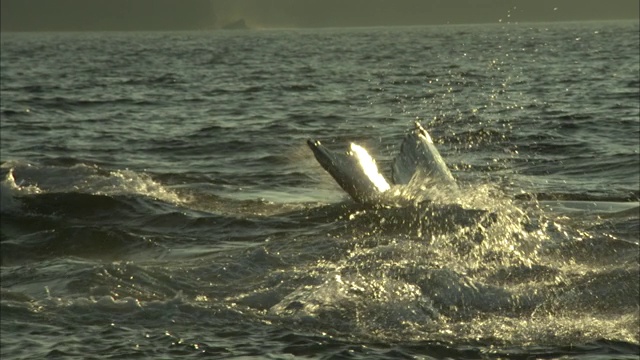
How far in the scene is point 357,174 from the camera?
41.5 feet

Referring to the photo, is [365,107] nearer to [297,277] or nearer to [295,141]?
[295,141]

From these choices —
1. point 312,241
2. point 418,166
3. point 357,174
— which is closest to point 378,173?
point 357,174

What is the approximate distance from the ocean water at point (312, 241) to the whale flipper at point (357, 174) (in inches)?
7.2

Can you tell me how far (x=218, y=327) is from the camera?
8273 mm

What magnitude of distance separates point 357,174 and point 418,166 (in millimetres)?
635

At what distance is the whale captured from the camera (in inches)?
490

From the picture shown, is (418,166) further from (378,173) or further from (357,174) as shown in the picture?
(357,174)

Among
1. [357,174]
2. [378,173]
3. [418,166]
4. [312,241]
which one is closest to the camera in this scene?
[312,241]

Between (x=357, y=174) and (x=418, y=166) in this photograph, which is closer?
(x=418, y=166)

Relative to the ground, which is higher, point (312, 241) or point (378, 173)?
point (378, 173)

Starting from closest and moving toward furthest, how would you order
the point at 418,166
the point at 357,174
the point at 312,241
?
the point at 312,241
the point at 418,166
the point at 357,174

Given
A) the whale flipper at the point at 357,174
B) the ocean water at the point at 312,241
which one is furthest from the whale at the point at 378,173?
the ocean water at the point at 312,241

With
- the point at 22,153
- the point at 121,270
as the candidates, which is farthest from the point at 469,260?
the point at 22,153

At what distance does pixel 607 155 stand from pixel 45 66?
3722 centimetres
